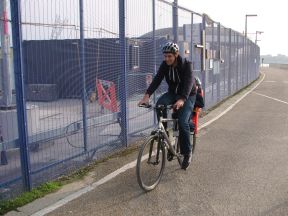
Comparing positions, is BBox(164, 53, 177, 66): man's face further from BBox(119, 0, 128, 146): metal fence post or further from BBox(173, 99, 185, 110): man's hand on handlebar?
BBox(119, 0, 128, 146): metal fence post

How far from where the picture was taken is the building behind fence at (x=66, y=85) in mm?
4875

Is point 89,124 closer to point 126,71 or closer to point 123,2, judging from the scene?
point 126,71

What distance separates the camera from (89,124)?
255 inches

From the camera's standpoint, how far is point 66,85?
5781mm

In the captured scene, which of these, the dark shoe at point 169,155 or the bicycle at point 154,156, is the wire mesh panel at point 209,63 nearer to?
the dark shoe at point 169,155

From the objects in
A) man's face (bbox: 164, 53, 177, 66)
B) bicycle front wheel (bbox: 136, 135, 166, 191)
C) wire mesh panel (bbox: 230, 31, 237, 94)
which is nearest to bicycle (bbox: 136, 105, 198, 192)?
bicycle front wheel (bbox: 136, 135, 166, 191)

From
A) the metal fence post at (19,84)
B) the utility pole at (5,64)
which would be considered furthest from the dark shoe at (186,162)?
the utility pole at (5,64)

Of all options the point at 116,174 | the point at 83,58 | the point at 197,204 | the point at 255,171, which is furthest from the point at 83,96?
the point at 255,171

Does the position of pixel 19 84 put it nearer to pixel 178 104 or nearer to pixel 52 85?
pixel 52 85

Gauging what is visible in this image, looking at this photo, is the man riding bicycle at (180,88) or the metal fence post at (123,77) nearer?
the man riding bicycle at (180,88)

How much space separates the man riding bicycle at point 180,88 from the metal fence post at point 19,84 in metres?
1.52

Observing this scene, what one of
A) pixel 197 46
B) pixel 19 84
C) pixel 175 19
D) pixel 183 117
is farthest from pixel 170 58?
pixel 197 46

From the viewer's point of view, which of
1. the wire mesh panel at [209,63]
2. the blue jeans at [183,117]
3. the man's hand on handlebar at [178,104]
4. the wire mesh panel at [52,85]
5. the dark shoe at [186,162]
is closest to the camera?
the wire mesh panel at [52,85]

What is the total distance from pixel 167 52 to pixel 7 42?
6.56 feet
